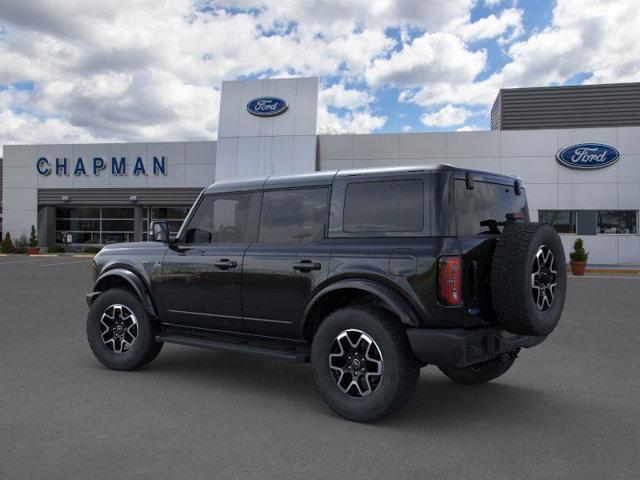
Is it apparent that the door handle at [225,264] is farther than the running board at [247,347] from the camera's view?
Yes

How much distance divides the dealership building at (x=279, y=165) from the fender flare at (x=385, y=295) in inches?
819

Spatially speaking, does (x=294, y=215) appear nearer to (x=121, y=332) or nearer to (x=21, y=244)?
(x=121, y=332)

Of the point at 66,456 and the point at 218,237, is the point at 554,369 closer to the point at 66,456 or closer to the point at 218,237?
the point at 218,237

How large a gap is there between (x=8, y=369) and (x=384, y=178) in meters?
4.34

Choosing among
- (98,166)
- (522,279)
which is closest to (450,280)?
(522,279)

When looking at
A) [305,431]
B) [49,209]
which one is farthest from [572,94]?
[305,431]

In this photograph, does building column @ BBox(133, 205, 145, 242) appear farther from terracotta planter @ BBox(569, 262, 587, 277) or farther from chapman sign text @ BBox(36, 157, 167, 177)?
terracotta planter @ BBox(569, 262, 587, 277)

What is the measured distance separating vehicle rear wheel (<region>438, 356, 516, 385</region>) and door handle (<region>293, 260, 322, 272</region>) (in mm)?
1689

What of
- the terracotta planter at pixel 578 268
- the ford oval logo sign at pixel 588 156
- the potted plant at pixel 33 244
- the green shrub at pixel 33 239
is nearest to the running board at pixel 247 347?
the terracotta planter at pixel 578 268

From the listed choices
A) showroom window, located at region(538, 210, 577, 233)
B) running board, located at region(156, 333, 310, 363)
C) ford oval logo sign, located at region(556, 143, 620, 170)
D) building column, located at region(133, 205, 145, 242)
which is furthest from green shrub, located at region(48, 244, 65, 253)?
running board, located at region(156, 333, 310, 363)

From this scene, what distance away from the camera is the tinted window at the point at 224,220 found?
5.39 meters

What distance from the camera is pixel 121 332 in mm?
6039

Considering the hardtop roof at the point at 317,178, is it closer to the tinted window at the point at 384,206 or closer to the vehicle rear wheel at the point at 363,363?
the tinted window at the point at 384,206

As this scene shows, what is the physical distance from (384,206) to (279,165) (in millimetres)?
21824
